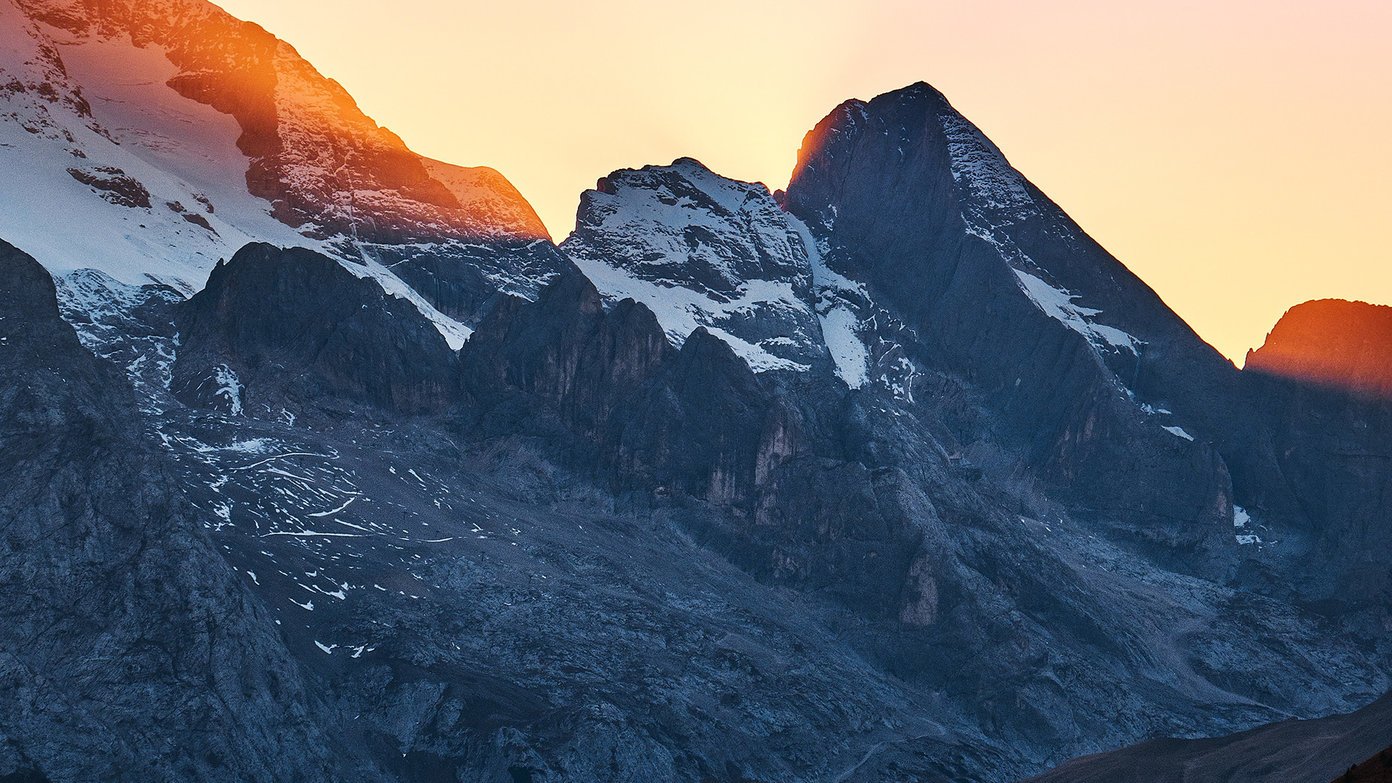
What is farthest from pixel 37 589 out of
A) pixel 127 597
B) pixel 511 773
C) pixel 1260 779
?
pixel 1260 779

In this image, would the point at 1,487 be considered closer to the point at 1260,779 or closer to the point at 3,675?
the point at 3,675

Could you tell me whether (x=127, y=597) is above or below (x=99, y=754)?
above

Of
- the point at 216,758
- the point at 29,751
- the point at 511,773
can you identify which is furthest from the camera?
the point at 511,773

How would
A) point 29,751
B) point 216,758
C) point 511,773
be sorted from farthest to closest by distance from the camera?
point 511,773 → point 216,758 → point 29,751

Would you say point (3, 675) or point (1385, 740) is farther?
point (1385, 740)

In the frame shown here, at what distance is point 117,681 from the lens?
184000mm

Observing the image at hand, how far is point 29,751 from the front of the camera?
170 m

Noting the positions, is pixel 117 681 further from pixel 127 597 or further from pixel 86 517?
pixel 86 517

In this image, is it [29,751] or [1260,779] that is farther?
[1260,779]

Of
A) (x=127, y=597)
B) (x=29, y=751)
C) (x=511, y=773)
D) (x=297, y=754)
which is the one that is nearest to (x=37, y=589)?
(x=127, y=597)

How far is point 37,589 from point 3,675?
16.8 m

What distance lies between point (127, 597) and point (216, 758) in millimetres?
26931

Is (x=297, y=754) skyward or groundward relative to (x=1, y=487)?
groundward

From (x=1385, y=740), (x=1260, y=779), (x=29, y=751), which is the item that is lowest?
(x=29, y=751)
